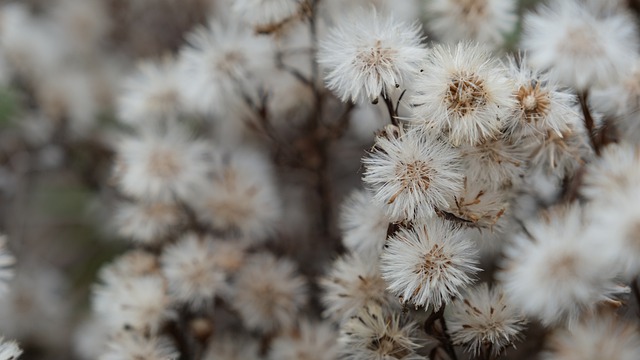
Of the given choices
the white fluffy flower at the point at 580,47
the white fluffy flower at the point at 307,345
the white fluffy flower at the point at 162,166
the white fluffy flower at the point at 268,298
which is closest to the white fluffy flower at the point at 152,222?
the white fluffy flower at the point at 162,166

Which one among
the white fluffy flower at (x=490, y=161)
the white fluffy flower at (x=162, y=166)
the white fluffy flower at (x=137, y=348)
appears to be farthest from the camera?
the white fluffy flower at (x=162, y=166)

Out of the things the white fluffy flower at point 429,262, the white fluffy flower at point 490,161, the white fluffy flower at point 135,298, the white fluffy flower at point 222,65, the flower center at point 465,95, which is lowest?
the white fluffy flower at point 429,262

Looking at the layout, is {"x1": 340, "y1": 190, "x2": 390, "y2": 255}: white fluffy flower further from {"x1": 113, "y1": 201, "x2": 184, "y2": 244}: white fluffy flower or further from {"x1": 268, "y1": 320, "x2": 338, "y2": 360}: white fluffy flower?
{"x1": 113, "y1": 201, "x2": 184, "y2": 244}: white fluffy flower

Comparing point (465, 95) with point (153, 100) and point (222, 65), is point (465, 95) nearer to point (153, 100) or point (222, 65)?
point (222, 65)

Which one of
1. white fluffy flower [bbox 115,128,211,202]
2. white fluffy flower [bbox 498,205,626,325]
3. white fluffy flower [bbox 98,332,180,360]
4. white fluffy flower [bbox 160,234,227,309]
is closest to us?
white fluffy flower [bbox 498,205,626,325]

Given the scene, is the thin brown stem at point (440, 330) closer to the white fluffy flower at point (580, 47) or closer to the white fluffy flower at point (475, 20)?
the white fluffy flower at point (580, 47)

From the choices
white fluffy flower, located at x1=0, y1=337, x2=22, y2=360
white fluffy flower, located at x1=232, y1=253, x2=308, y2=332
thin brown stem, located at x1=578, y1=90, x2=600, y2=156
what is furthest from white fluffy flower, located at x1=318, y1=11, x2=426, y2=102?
white fluffy flower, located at x1=0, y1=337, x2=22, y2=360
